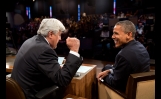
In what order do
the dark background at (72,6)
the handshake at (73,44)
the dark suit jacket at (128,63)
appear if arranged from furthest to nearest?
the dark background at (72,6), the dark suit jacket at (128,63), the handshake at (73,44)

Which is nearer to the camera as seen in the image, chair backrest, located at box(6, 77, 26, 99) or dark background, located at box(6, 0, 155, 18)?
chair backrest, located at box(6, 77, 26, 99)

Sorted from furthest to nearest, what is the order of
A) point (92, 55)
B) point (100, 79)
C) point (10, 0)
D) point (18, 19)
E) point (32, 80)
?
point (18, 19) < point (10, 0) < point (92, 55) < point (100, 79) < point (32, 80)

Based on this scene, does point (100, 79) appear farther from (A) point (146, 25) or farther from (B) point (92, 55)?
(B) point (92, 55)

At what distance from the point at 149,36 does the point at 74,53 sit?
4.04m

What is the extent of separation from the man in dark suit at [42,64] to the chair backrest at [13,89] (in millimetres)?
144

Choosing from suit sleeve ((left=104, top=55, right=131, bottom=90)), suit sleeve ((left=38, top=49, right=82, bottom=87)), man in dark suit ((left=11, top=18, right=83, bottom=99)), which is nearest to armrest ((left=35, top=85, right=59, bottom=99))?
man in dark suit ((left=11, top=18, right=83, bottom=99))

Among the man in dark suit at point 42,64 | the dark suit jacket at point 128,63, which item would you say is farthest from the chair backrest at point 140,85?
the man in dark suit at point 42,64

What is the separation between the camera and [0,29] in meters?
0.71

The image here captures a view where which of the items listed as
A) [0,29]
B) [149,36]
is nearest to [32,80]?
[0,29]

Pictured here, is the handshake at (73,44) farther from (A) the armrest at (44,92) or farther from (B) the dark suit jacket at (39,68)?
(A) the armrest at (44,92)

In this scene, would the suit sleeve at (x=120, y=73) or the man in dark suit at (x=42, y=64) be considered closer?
the man in dark suit at (x=42, y=64)

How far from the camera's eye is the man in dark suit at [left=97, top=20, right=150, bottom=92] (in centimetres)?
158

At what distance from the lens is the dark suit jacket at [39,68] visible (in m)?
1.29

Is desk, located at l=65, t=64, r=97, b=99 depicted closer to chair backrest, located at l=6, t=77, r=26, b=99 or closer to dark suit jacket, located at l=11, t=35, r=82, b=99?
dark suit jacket, located at l=11, t=35, r=82, b=99
